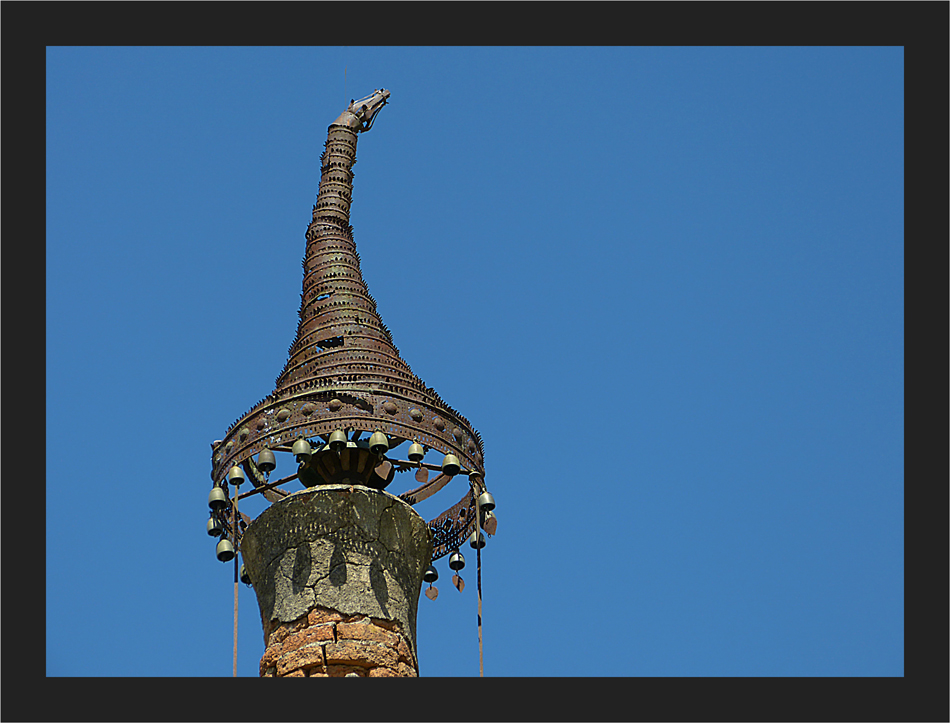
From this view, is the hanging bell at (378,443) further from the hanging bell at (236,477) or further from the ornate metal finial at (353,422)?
the hanging bell at (236,477)

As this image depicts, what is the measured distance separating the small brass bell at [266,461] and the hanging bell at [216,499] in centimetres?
47

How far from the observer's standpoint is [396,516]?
16.2 m

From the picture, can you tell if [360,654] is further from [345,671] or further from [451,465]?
[451,465]

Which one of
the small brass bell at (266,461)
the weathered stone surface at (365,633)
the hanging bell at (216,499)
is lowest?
the weathered stone surface at (365,633)

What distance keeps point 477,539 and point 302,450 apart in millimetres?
2375

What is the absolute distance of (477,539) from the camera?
17469 mm

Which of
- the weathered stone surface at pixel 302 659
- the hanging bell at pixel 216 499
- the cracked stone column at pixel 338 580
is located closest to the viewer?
the weathered stone surface at pixel 302 659

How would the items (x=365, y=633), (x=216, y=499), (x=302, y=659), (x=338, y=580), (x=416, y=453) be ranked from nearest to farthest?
1. (x=302, y=659)
2. (x=365, y=633)
3. (x=338, y=580)
4. (x=216, y=499)
5. (x=416, y=453)

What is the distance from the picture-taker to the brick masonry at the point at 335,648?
1502cm

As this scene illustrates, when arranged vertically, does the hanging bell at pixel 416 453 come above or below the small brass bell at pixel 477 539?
above

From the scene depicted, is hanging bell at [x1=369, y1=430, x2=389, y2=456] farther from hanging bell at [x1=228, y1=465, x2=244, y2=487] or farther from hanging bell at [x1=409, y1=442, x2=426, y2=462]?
hanging bell at [x1=228, y1=465, x2=244, y2=487]

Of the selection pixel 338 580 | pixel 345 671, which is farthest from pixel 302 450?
pixel 345 671

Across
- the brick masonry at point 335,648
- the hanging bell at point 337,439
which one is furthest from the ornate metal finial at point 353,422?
the brick masonry at point 335,648

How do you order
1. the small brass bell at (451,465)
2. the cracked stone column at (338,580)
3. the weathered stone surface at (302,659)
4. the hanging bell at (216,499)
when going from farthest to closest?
1. the small brass bell at (451,465)
2. the hanging bell at (216,499)
3. the cracked stone column at (338,580)
4. the weathered stone surface at (302,659)
